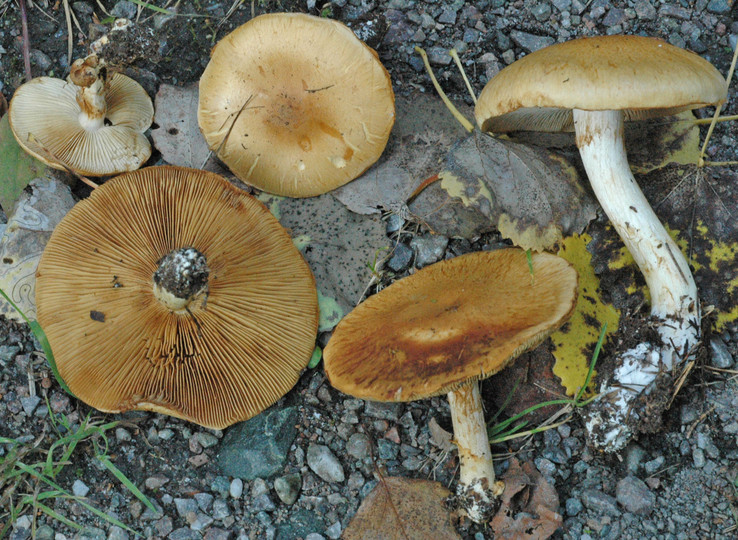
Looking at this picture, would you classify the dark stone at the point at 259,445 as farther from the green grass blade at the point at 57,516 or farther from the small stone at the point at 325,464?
the green grass blade at the point at 57,516

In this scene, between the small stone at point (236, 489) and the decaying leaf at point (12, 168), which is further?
the decaying leaf at point (12, 168)

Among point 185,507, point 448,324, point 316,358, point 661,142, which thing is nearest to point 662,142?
point 661,142

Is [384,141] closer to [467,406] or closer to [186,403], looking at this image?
[467,406]

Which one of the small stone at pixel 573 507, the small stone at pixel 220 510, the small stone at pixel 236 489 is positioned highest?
the small stone at pixel 573 507

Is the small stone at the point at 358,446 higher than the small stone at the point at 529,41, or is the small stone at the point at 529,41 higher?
the small stone at the point at 529,41

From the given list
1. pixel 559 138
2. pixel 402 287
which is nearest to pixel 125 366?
pixel 402 287

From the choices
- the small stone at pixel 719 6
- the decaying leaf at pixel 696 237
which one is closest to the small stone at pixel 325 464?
the decaying leaf at pixel 696 237

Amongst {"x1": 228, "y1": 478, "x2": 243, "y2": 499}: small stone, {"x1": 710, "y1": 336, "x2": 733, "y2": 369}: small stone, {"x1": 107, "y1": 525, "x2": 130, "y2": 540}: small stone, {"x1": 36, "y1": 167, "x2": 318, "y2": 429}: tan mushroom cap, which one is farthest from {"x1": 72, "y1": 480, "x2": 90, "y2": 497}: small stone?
{"x1": 710, "y1": 336, "x2": 733, "y2": 369}: small stone

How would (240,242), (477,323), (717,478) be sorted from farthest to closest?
(240,242) < (717,478) < (477,323)

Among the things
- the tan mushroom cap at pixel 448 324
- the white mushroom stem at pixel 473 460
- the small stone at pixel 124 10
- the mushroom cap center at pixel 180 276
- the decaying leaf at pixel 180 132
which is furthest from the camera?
the small stone at pixel 124 10
